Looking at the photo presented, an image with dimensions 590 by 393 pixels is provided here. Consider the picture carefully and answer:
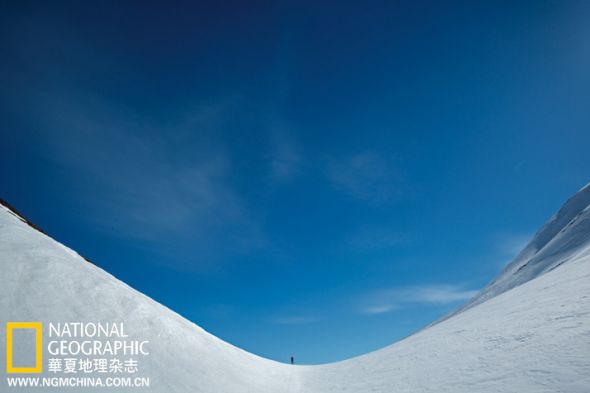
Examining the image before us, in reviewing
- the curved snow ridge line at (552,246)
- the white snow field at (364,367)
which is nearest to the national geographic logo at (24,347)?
the white snow field at (364,367)

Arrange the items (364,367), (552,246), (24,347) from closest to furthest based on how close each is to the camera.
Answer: (24,347), (364,367), (552,246)

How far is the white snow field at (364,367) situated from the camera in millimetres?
7715

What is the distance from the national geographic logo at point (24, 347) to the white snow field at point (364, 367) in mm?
196

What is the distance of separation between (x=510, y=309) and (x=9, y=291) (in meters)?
18.2

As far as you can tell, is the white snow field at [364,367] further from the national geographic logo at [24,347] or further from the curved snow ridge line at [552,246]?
the curved snow ridge line at [552,246]

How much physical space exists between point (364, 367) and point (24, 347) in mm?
14259

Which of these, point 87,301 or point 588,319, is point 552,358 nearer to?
point 588,319

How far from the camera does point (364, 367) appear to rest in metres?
16.6

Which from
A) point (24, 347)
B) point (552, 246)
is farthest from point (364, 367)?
point (552, 246)

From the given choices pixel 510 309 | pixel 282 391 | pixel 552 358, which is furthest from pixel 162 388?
pixel 510 309

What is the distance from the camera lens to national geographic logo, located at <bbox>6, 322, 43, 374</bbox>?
7133mm

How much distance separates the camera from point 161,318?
1359 centimetres

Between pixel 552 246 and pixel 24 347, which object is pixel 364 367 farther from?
pixel 552 246

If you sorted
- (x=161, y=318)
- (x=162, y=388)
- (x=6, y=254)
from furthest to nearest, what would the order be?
(x=161, y=318)
(x=6, y=254)
(x=162, y=388)
